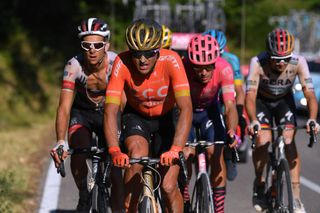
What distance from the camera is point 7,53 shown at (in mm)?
25734

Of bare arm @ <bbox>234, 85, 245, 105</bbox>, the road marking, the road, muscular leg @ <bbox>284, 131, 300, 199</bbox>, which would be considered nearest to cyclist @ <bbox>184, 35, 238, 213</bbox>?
bare arm @ <bbox>234, 85, 245, 105</bbox>

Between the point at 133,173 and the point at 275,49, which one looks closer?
the point at 133,173

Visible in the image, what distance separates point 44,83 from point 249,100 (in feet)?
55.3

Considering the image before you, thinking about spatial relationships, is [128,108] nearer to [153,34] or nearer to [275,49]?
[153,34]

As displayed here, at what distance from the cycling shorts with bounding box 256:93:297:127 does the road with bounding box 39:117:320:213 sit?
1.13m

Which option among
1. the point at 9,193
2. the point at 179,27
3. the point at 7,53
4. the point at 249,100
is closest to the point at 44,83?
the point at 7,53

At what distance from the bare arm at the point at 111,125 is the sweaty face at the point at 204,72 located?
114 cm

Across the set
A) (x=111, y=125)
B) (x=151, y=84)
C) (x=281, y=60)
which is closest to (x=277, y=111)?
(x=281, y=60)

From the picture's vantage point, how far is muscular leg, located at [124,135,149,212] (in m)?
6.66

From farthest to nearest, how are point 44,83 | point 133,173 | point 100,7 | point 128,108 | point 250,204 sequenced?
point 100,7, point 44,83, point 250,204, point 128,108, point 133,173

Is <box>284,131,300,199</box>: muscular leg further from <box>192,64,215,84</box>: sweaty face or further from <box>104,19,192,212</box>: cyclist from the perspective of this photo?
<box>104,19,192,212</box>: cyclist

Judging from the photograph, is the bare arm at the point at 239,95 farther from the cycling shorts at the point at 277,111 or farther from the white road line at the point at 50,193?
the white road line at the point at 50,193

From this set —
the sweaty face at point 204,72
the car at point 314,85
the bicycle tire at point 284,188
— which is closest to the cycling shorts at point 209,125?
the sweaty face at point 204,72

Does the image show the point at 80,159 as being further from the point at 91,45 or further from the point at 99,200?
the point at 91,45
